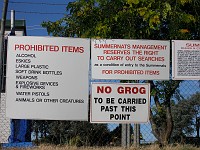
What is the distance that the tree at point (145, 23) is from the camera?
8.30 meters

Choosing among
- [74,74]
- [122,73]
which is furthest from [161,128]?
[74,74]

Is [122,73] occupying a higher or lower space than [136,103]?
higher

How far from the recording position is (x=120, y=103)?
794 centimetres

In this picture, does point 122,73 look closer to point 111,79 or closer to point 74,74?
point 111,79

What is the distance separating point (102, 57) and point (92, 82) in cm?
48

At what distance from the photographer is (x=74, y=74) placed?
784 cm

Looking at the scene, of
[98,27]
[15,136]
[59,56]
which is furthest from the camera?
[15,136]

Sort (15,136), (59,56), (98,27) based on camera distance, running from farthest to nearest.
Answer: (15,136) → (98,27) → (59,56)

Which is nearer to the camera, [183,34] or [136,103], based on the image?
[136,103]

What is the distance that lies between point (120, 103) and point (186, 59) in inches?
60.9

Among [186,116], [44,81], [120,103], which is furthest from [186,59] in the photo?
[186,116]

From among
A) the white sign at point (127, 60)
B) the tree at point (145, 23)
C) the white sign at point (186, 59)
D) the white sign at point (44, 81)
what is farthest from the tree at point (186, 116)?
the white sign at point (44, 81)

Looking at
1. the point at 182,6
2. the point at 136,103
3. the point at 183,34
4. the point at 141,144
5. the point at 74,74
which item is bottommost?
the point at 141,144

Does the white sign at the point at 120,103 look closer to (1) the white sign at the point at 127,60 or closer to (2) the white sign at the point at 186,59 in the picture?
(1) the white sign at the point at 127,60
